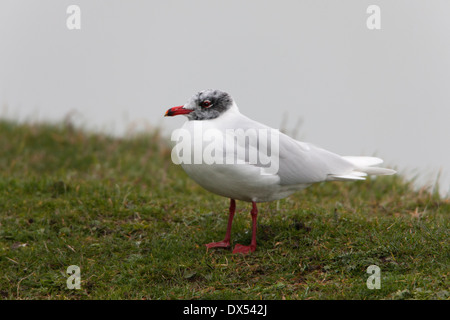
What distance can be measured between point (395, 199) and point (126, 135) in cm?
492

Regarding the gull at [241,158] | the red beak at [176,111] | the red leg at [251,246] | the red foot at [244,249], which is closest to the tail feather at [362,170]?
the gull at [241,158]

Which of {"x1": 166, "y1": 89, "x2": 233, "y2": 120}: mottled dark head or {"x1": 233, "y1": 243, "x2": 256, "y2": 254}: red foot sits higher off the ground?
{"x1": 166, "y1": 89, "x2": 233, "y2": 120}: mottled dark head

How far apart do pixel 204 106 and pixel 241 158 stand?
0.65m

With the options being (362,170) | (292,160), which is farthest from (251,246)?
(362,170)

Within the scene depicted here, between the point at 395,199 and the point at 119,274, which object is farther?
the point at 395,199

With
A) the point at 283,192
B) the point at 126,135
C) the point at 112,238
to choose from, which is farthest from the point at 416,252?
the point at 126,135

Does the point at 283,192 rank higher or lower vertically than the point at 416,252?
higher

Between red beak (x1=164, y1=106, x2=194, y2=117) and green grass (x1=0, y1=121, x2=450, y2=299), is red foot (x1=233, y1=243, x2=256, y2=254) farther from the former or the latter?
red beak (x1=164, y1=106, x2=194, y2=117)

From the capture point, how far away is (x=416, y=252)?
5410mm

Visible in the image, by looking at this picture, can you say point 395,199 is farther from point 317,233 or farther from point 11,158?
point 11,158

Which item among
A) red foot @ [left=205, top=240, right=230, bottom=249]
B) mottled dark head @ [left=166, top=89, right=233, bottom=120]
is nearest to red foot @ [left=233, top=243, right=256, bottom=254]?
red foot @ [left=205, top=240, right=230, bottom=249]

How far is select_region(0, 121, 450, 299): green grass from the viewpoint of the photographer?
5145 mm
